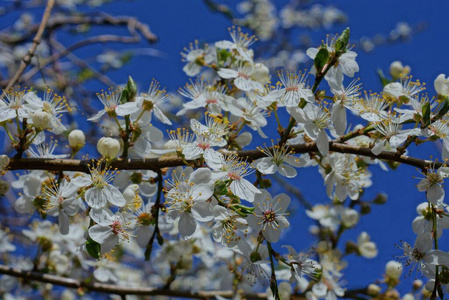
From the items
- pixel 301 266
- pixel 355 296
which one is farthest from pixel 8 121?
pixel 355 296

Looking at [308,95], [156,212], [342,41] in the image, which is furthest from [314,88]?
[156,212]

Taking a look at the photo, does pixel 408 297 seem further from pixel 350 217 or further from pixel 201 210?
pixel 201 210

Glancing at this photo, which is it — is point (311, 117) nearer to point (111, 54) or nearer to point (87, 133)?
point (87, 133)

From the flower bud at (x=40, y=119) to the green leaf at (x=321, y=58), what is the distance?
0.93 m

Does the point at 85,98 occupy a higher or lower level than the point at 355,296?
higher

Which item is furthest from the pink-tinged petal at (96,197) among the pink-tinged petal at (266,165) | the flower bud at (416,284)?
the flower bud at (416,284)

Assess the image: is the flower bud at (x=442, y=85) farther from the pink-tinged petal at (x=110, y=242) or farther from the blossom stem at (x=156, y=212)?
the pink-tinged petal at (x=110, y=242)

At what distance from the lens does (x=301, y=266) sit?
1.85 m

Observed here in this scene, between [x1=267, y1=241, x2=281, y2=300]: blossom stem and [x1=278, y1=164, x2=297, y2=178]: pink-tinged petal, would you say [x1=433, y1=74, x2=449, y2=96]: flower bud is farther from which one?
[x1=267, y1=241, x2=281, y2=300]: blossom stem

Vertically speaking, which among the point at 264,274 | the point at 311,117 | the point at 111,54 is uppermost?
the point at 111,54

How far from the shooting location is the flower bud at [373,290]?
2359 millimetres

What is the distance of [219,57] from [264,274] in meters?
0.97

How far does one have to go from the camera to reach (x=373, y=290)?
2.36 meters

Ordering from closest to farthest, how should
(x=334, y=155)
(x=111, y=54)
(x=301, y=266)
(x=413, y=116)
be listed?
(x=413, y=116) < (x=301, y=266) < (x=334, y=155) < (x=111, y=54)
